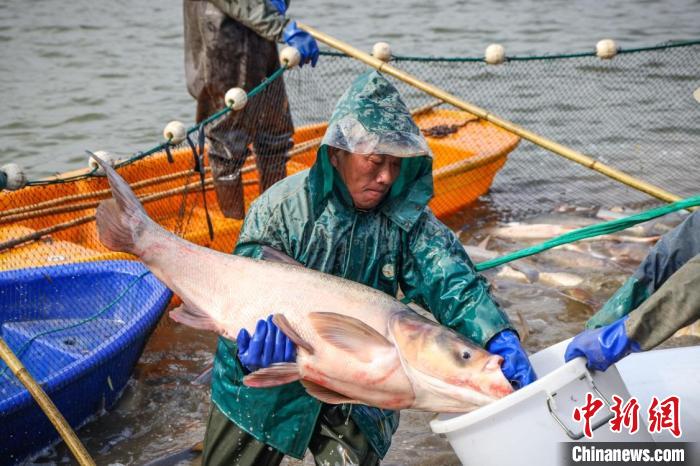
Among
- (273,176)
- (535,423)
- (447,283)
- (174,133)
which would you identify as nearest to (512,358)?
(535,423)

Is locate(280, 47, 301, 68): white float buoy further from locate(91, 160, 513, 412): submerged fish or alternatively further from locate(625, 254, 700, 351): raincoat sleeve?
locate(625, 254, 700, 351): raincoat sleeve

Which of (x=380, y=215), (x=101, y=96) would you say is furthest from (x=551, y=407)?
(x=101, y=96)

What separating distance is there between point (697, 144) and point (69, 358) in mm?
7401

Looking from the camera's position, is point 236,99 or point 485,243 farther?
point 485,243

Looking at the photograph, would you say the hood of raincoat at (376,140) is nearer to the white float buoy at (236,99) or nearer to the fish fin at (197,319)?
the fish fin at (197,319)

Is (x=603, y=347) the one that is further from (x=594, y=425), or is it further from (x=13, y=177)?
(x=13, y=177)

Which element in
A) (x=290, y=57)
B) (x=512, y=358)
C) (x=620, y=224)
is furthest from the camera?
(x=290, y=57)

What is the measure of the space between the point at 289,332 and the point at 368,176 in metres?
0.69

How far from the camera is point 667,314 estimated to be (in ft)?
9.87

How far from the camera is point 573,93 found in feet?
34.4

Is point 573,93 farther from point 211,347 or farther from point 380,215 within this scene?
point 380,215

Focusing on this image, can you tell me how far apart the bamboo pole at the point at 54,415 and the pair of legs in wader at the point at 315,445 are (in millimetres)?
489

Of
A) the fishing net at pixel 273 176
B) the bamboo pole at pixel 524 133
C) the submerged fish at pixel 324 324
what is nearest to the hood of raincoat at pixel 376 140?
the submerged fish at pixel 324 324

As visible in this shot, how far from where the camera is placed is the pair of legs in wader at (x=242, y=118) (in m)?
6.33
